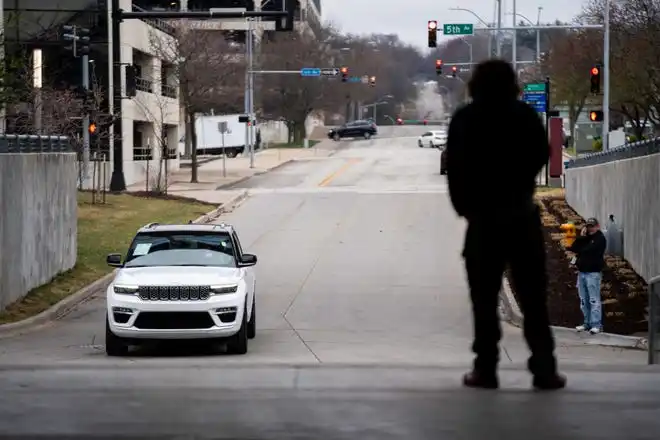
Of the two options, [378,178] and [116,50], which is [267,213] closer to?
[116,50]

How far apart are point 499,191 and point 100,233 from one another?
2693cm

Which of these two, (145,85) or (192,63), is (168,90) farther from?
(145,85)

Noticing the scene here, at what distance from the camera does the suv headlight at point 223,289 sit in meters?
15.5

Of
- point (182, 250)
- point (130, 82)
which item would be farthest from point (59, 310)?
point (130, 82)

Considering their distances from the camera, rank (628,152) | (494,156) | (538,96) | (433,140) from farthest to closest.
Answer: (433,140) → (538,96) → (628,152) → (494,156)

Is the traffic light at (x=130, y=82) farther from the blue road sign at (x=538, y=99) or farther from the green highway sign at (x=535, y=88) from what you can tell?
the green highway sign at (x=535, y=88)

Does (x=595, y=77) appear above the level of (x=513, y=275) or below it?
above

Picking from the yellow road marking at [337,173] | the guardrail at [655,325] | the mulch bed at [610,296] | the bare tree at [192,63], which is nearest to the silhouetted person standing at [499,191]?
the guardrail at [655,325]

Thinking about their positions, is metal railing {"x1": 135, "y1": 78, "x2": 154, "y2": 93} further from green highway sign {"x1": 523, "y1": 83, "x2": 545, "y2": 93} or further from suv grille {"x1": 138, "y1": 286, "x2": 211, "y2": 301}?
suv grille {"x1": 138, "y1": 286, "x2": 211, "y2": 301}

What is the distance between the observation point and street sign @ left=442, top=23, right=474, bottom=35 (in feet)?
149

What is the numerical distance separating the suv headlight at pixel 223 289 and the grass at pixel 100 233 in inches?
224

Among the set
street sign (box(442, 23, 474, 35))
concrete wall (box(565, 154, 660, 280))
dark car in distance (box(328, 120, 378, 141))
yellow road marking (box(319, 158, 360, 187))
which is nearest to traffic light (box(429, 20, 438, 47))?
street sign (box(442, 23, 474, 35))

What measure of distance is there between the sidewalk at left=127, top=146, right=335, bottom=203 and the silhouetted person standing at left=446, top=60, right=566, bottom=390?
38.5m

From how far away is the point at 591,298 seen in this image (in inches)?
744
